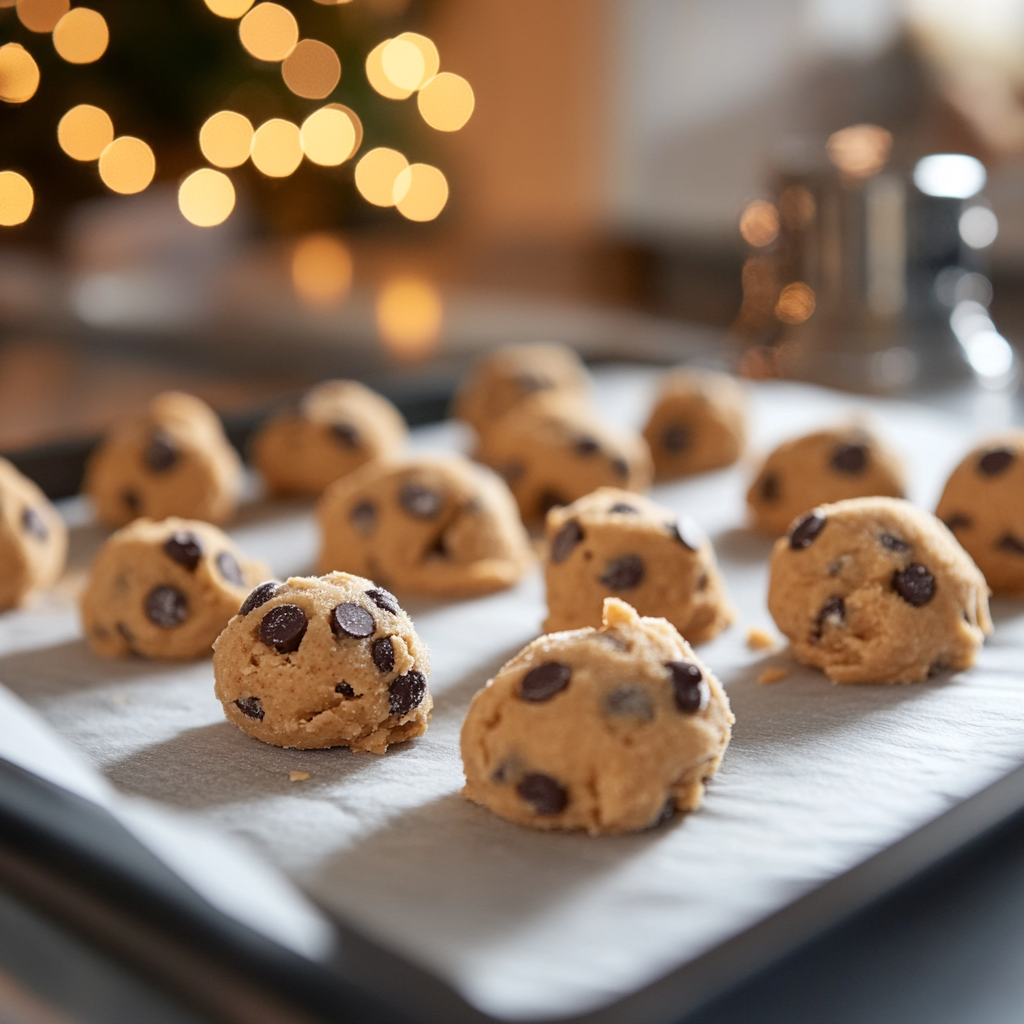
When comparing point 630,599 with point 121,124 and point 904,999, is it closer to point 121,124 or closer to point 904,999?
point 904,999

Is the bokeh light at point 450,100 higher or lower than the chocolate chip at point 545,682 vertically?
higher

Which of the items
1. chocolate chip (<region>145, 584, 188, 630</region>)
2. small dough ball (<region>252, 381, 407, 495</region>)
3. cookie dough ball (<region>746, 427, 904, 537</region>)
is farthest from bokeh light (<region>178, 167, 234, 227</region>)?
chocolate chip (<region>145, 584, 188, 630</region>)

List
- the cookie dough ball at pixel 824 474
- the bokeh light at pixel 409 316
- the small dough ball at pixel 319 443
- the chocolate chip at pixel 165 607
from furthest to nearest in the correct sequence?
1. the bokeh light at pixel 409 316
2. the small dough ball at pixel 319 443
3. the cookie dough ball at pixel 824 474
4. the chocolate chip at pixel 165 607

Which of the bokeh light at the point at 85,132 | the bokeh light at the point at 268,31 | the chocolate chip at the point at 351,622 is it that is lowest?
the chocolate chip at the point at 351,622

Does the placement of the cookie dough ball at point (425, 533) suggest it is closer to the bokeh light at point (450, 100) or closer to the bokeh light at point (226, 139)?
the bokeh light at point (226, 139)

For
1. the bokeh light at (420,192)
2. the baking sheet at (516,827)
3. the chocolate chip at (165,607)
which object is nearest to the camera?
the baking sheet at (516,827)

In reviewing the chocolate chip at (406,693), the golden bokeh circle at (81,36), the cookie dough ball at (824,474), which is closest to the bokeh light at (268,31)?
the golden bokeh circle at (81,36)
